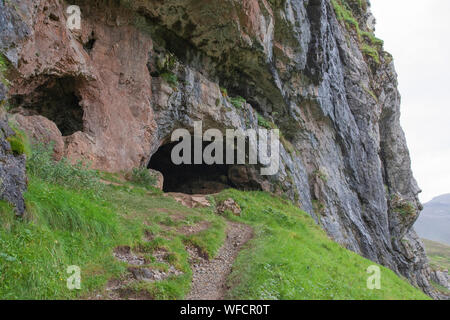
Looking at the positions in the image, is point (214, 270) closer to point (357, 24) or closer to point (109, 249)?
point (109, 249)

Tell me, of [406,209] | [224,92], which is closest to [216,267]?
[224,92]

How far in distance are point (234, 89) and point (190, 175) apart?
7990mm

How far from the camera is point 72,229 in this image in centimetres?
769

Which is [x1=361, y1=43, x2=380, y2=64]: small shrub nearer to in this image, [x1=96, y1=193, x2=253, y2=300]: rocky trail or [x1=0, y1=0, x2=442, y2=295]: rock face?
[x1=0, y1=0, x2=442, y2=295]: rock face

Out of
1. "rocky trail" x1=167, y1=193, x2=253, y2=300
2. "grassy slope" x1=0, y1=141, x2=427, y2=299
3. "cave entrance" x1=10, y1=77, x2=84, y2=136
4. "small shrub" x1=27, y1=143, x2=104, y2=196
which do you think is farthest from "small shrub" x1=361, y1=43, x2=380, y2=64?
"small shrub" x1=27, y1=143, x2=104, y2=196

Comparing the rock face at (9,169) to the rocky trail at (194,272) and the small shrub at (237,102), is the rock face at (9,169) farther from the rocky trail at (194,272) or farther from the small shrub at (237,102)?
the small shrub at (237,102)

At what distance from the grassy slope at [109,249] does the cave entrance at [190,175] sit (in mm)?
11723

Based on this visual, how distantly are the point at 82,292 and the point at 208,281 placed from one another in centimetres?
310

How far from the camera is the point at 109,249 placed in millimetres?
8008

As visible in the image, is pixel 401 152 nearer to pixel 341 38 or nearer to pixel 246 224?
pixel 341 38

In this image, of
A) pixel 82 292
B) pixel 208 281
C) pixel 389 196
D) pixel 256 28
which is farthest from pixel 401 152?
pixel 82 292

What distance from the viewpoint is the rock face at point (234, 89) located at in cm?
1466

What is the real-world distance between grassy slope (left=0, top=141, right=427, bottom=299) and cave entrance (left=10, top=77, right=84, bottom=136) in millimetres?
5118

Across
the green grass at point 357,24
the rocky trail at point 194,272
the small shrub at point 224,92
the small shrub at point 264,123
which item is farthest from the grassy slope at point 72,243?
the green grass at point 357,24
